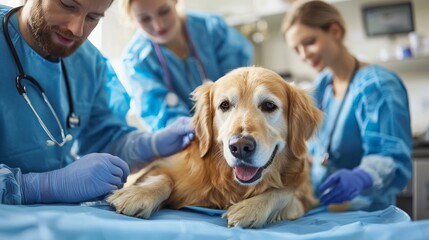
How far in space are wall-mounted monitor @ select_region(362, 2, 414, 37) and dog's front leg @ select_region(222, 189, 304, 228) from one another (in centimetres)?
219

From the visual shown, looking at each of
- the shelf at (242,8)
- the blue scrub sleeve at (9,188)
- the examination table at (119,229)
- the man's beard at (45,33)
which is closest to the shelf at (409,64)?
the shelf at (242,8)

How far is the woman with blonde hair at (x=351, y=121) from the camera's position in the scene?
51.0 inches

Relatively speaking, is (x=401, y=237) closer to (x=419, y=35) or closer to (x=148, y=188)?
(x=148, y=188)

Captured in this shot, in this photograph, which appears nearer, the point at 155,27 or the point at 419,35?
the point at 155,27

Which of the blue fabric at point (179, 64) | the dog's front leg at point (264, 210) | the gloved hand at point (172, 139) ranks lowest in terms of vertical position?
the dog's front leg at point (264, 210)

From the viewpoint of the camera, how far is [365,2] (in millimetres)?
2832

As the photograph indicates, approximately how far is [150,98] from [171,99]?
0.09 m

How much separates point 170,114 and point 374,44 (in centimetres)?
213

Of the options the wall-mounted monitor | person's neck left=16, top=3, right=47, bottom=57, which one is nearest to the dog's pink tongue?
person's neck left=16, top=3, right=47, bottom=57

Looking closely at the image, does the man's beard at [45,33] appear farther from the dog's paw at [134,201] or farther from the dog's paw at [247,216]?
the dog's paw at [247,216]

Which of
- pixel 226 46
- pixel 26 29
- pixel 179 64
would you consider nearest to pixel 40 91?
pixel 26 29

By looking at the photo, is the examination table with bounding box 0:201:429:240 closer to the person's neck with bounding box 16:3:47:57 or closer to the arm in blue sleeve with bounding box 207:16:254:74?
the person's neck with bounding box 16:3:47:57

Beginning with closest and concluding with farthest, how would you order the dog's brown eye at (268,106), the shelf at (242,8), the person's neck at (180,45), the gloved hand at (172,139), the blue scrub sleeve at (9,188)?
the blue scrub sleeve at (9,188), the dog's brown eye at (268,106), the gloved hand at (172,139), the person's neck at (180,45), the shelf at (242,8)

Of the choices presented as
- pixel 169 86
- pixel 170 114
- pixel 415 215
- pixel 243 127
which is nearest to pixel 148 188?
pixel 243 127
